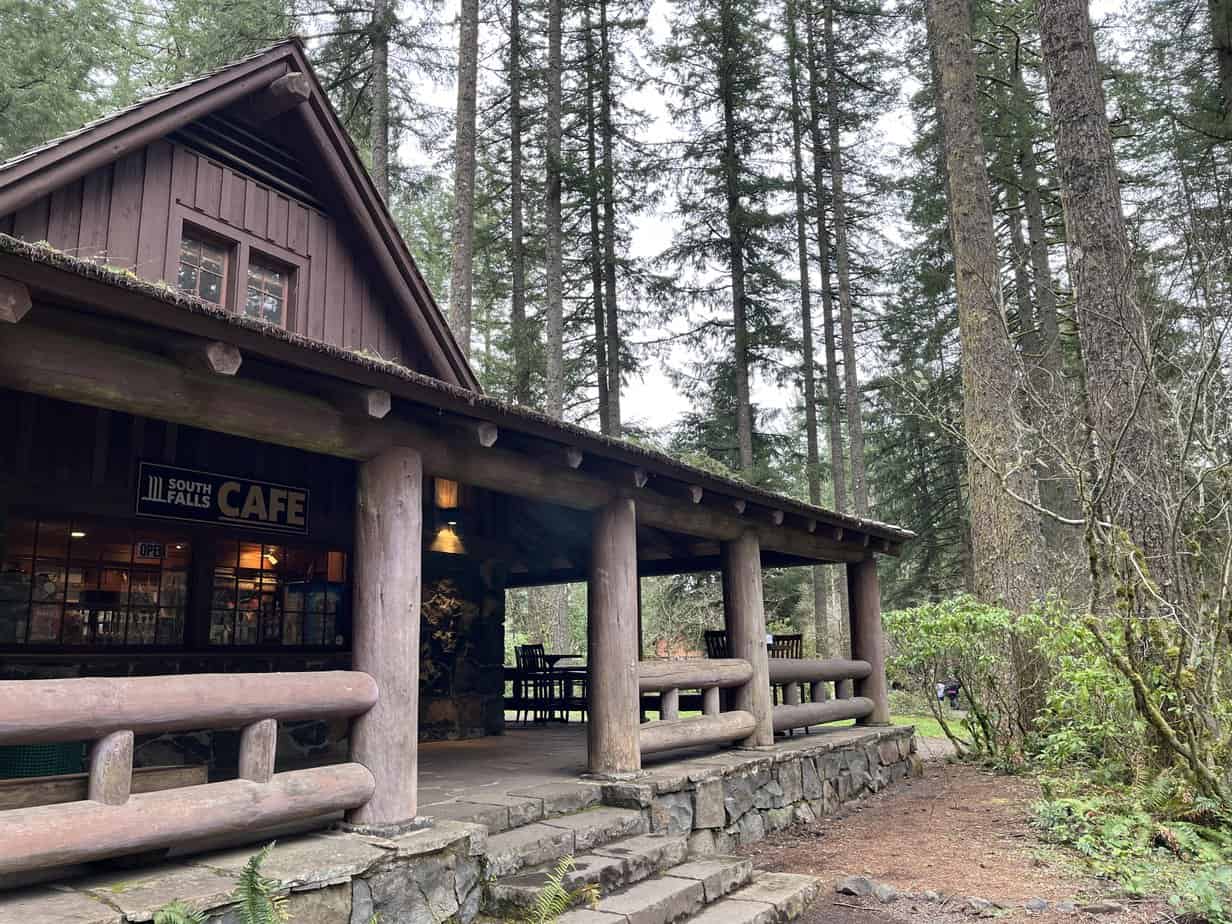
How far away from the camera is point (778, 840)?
312 inches

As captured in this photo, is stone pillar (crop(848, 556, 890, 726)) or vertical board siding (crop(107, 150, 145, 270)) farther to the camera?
stone pillar (crop(848, 556, 890, 726))

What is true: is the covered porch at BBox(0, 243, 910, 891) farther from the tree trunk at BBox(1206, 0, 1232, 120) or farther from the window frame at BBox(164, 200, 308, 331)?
the tree trunk at BBox(1206, 0, 1232, 120)

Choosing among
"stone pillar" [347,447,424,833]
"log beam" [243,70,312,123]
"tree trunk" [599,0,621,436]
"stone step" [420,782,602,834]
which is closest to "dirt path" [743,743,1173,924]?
"stone step" [420,782,602,834]

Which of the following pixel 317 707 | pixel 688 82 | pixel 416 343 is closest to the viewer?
pixel 317 707

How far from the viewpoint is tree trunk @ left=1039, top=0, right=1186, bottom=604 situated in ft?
24.3

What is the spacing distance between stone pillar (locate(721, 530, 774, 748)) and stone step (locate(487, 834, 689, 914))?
8.60ft

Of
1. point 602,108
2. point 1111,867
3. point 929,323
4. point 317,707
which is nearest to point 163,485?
point 317,707

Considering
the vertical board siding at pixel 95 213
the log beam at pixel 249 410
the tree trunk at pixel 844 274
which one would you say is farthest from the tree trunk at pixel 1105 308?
the tree trunk at pixel 844 274

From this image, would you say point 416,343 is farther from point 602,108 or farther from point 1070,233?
point 602,108

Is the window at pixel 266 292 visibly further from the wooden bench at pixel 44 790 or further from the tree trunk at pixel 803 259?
the tree trunk at pixel 803 259

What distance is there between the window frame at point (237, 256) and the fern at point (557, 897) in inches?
206

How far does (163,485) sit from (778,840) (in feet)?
19.8

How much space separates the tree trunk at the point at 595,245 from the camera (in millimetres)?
20531

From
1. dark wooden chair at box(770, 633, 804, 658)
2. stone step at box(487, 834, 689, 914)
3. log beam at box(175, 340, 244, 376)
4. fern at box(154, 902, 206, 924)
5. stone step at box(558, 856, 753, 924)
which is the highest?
log beam at box(175, 340, 244, 376)
